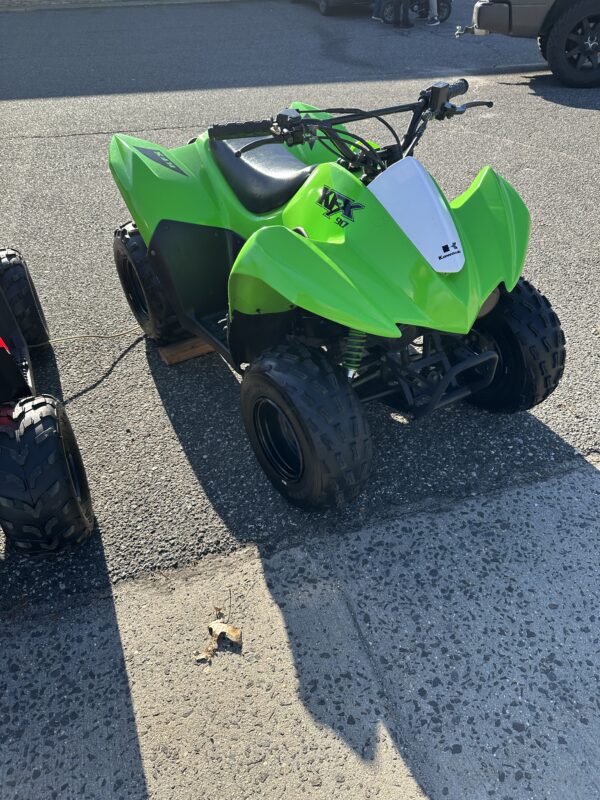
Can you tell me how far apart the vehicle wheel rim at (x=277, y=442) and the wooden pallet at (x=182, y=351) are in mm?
998

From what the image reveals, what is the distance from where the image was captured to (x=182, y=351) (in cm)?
364

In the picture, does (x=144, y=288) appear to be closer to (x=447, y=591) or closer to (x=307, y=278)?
(x=307, y=278)

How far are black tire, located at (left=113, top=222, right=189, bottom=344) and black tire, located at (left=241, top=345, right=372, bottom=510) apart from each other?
1085 mm

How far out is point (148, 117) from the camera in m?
8.09

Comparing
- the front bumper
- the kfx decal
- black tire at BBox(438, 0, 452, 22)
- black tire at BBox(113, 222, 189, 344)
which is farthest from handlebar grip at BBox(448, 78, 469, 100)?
black tire at BBox(438, 0, 452, 22)

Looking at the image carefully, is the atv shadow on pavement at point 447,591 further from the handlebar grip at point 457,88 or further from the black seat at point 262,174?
the handlebar grip at point 457,88

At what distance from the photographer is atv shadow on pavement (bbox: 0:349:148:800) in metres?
1.92

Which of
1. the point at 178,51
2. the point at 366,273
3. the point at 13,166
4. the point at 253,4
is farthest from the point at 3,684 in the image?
the point at 253,4

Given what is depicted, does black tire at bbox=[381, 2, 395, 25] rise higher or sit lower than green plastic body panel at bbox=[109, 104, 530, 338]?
lower

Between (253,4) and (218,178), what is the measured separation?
14820 mm

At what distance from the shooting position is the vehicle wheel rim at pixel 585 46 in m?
7.90

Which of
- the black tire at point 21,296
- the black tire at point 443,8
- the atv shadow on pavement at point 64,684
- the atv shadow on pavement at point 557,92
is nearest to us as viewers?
the atv shadow on pavement at point 64,684

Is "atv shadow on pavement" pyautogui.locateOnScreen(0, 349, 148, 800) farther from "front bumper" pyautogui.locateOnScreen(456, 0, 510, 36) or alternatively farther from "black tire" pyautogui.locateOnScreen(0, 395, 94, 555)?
"front bumper" pyautogui.locateOnScreen(456, 0, 510, 36)

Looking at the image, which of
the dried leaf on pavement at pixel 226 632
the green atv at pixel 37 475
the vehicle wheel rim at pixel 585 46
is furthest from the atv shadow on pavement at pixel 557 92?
the dried leaf on pavement at pixel 226 632
